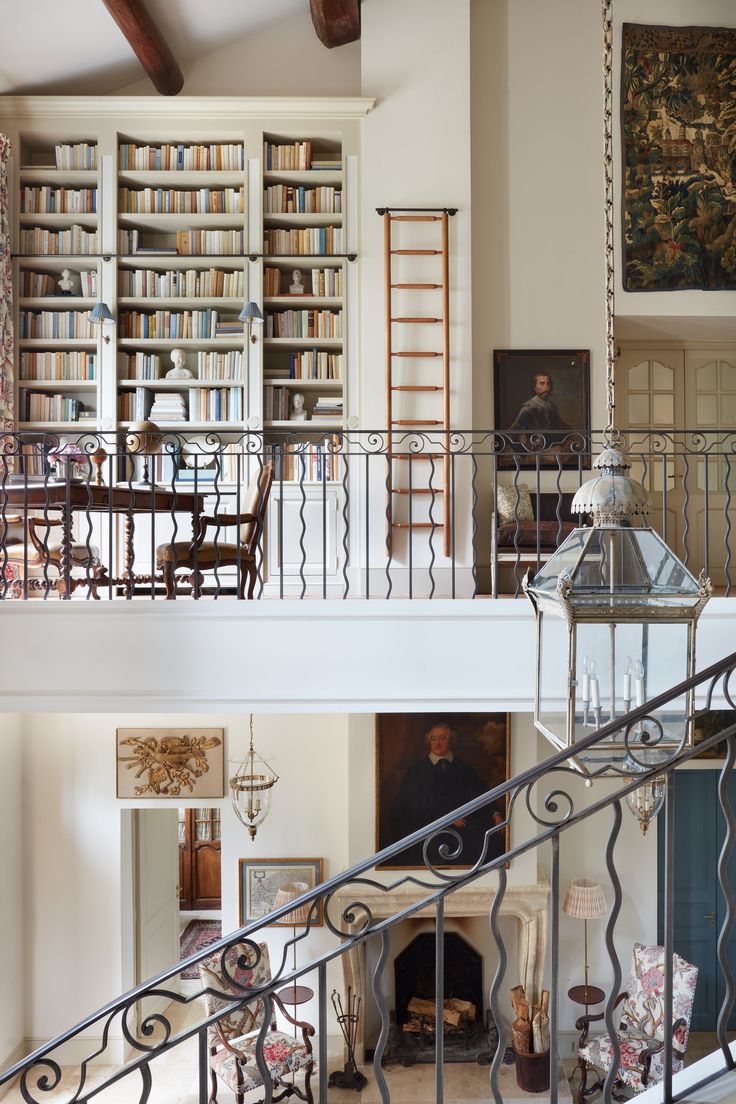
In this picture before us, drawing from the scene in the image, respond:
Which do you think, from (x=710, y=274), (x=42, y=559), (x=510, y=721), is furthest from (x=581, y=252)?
(x=42, y=559)

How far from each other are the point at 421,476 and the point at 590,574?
4.08 m

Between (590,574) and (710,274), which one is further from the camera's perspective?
(710,274)

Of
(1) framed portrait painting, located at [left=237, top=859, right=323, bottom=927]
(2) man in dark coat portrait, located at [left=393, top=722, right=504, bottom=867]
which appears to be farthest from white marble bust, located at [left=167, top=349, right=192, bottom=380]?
(1) framed portrait painting, located at [left=237, top=859, right=323, bottom=927]

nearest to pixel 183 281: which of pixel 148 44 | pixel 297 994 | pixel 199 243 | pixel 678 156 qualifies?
pixel 199 243

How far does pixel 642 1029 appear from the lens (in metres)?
6.37

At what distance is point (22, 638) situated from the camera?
4.30m

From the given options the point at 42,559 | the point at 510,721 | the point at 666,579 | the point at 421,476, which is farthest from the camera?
the point at 510,721

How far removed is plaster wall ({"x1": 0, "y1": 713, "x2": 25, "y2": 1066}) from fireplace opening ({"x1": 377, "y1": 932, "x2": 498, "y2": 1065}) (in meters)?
2.91

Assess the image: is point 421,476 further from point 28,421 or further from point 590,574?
point 590,574

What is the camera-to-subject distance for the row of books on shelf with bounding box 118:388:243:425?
657 cm

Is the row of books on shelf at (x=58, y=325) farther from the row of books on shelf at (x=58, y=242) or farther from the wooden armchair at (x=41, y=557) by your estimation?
the wooden armchair at (x=41, y=557)

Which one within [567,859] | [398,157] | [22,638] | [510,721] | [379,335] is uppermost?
[398,157]

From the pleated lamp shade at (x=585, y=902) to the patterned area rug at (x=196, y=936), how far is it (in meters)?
3.78

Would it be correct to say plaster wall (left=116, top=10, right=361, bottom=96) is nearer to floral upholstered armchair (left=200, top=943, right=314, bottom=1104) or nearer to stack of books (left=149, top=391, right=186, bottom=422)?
stack of books (left=149, top=391, right=186, bottom=422)
